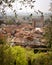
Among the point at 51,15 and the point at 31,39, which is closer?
the point at 51,15

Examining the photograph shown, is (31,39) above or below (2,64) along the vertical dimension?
below

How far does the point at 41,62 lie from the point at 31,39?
14561 mm

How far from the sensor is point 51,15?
7.14 m

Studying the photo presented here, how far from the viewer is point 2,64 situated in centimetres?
1161

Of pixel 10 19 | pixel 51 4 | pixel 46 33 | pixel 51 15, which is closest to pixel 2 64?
pixel 46 33

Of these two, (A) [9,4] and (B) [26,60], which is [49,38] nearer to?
(A) [9,4]

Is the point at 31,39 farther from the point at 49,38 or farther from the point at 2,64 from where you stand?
the point at 49,38

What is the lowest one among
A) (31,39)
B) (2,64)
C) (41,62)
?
(31,39)

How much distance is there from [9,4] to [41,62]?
10.9 m

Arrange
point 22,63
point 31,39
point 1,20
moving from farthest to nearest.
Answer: point 31,39 → point 22,63 → point 1,20

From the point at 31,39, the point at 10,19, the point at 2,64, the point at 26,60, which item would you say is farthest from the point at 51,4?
the point at 31,39

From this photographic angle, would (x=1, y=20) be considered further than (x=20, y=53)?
No

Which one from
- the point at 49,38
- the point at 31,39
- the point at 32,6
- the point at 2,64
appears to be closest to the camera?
the point at 32,6

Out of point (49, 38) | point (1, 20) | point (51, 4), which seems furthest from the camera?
point (49, 38)
